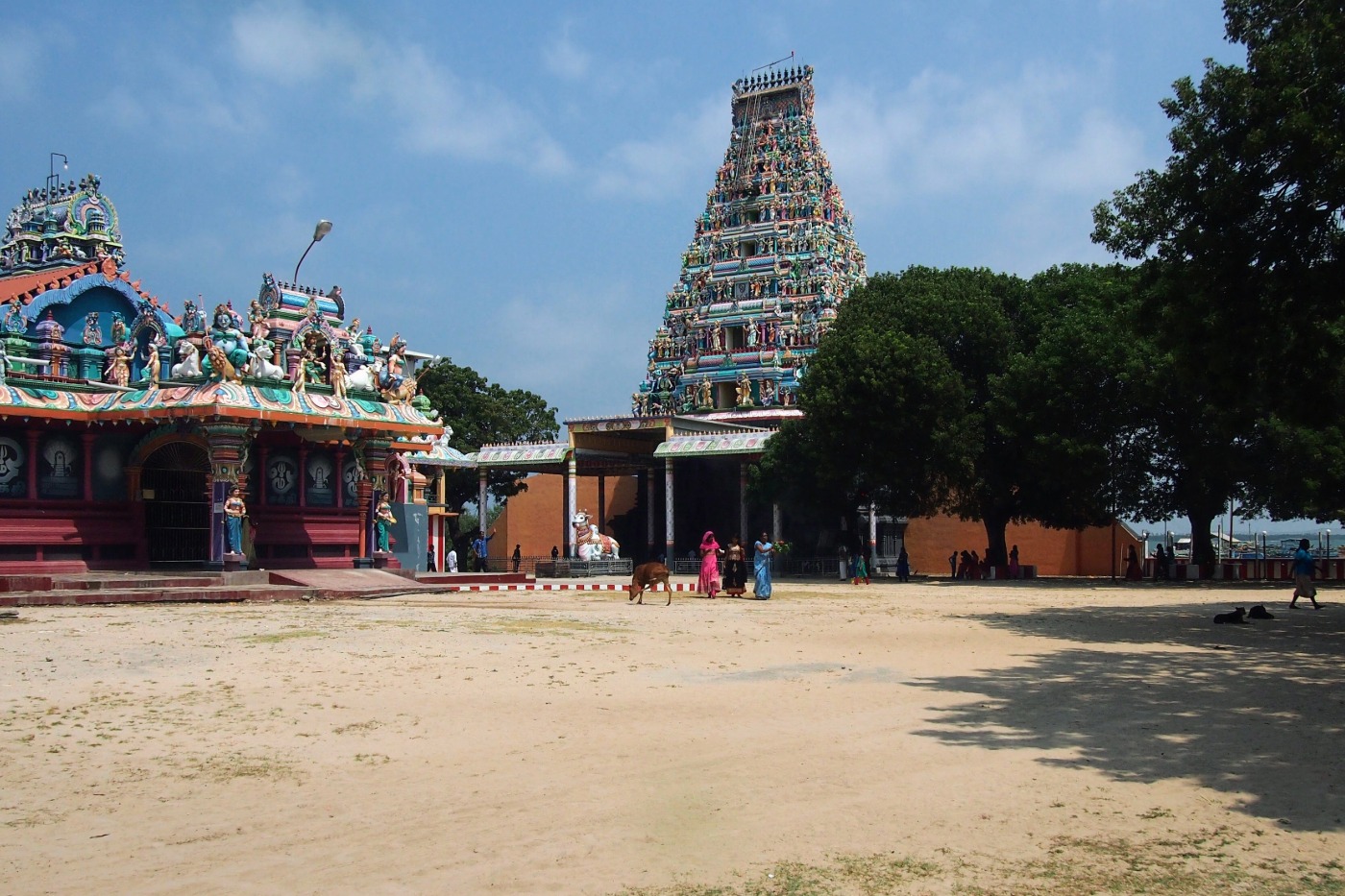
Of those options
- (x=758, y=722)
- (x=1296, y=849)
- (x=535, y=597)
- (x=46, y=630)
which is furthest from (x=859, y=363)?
(x=1296, y=849)

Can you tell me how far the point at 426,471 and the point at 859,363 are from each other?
16668mm

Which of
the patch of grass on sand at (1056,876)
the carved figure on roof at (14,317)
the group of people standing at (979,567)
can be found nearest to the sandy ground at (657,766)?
the patch of grass on sand at (1056,876)

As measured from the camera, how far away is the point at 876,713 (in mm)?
Answer: 10781

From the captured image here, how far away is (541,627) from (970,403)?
86.2ft

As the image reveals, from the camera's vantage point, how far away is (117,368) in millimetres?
28953

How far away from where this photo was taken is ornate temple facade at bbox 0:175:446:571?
88.6 ft

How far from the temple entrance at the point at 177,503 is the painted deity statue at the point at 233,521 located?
2.24 metres

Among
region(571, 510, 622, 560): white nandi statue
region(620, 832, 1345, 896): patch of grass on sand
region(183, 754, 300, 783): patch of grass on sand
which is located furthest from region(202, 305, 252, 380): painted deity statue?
region(620, 832, 1345, 896): patch of grass on sand

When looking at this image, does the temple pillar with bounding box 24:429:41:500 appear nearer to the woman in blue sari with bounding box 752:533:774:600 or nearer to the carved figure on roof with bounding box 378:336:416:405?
the carved figure on roof with bounding box 378:336:416:405

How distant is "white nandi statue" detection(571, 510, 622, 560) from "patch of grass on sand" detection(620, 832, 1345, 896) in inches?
1423

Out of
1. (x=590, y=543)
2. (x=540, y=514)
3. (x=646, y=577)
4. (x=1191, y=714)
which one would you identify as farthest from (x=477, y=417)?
(x=1191, y=714)

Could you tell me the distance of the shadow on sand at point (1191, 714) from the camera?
334 inches

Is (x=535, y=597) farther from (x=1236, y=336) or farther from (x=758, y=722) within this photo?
(x=758, y=722)

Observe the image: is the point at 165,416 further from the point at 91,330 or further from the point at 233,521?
the point at 91,330
